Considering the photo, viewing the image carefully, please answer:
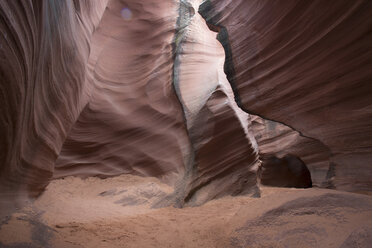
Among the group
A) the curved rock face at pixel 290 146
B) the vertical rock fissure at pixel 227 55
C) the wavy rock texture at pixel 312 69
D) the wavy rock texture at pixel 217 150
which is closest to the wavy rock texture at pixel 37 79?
the vertical rock fissure at pixel 227 55

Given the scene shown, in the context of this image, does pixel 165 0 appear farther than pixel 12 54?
Yes

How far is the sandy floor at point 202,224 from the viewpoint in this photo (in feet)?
9.09

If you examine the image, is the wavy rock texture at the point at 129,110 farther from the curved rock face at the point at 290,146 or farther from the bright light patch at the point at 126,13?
the curved rock face at the point at 290,146

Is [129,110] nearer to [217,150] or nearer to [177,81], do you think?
[177,81]

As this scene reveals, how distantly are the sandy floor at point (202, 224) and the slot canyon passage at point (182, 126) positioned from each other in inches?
0.9

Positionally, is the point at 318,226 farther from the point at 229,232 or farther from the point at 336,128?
the point at 336,128

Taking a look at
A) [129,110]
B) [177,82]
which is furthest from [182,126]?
[129,110]

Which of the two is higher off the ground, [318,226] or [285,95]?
[285,95]

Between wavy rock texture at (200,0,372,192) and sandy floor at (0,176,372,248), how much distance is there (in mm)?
862

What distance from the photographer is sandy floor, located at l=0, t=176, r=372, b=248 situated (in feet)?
9.09

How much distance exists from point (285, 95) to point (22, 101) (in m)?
3.59

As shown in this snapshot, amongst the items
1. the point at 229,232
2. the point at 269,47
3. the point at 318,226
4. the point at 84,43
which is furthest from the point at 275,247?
the point at 84,43

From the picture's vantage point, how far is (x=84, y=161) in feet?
23.0

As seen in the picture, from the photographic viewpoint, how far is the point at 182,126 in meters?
7.38
